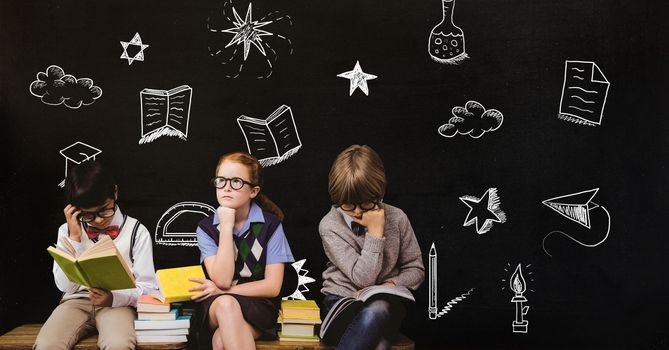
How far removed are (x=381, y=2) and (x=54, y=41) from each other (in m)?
1.79

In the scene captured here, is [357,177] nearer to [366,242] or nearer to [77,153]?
[366,242]

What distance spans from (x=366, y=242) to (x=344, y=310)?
35 cm

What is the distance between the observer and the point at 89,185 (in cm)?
338

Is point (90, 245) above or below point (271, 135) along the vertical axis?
below

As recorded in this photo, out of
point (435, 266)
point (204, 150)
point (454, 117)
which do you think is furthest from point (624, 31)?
point (204, 150)

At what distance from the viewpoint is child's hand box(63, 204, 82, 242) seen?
329 cm

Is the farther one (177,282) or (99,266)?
(177,282)

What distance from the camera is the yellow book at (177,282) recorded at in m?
3.10

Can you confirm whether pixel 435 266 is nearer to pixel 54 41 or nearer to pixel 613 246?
pixel 613 246

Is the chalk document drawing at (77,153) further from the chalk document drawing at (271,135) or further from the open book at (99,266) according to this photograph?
the chalk document drawing at (271,135)

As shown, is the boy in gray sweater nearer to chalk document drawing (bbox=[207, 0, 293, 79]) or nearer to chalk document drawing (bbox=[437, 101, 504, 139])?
chalk document drawing (bbox=[437, 101, 504, 139])

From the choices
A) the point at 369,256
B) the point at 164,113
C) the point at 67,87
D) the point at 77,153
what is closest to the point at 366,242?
the point at 369,256

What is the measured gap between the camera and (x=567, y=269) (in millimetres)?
3531

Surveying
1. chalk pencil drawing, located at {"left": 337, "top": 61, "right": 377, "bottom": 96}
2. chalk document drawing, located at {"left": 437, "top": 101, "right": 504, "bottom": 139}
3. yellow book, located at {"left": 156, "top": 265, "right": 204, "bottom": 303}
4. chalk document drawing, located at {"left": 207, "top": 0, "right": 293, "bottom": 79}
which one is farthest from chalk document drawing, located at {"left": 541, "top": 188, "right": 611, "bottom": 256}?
yellow book, located at {"left": 156, "top": 265, "right": 204, "bottom": 303}
